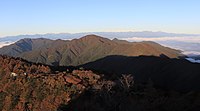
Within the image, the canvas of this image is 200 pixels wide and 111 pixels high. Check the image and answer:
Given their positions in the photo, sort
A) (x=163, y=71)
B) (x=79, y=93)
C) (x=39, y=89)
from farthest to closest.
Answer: (x=163, y=71)
(x=39, y=89)
(x=79, y=93)

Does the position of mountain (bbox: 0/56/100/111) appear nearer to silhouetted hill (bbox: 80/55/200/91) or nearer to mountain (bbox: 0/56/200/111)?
mountain (bbox: 0/56/200/111)

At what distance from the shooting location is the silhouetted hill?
112881 mm

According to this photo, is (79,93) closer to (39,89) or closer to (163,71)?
(39,89)

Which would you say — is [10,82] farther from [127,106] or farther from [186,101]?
[186,101]

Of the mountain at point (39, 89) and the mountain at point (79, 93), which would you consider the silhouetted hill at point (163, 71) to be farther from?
the mountain at point (79, 93)

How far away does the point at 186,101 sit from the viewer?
51.5 metres

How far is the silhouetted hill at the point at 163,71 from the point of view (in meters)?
113

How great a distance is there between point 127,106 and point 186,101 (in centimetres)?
813

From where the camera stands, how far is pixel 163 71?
466 feet

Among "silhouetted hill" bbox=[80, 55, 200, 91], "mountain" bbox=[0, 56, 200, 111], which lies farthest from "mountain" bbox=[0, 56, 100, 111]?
"silhouetted hill" bbox=[80, 55, 200, 91]

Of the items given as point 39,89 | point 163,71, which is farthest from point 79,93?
point 163,71

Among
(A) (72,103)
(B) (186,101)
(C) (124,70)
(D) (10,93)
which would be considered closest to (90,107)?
(A) (72,103)

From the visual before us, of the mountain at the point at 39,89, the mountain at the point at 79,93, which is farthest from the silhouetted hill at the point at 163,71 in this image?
the mountain at the point at 79,93

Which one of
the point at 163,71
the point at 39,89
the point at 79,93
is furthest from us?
the point at 163,71
